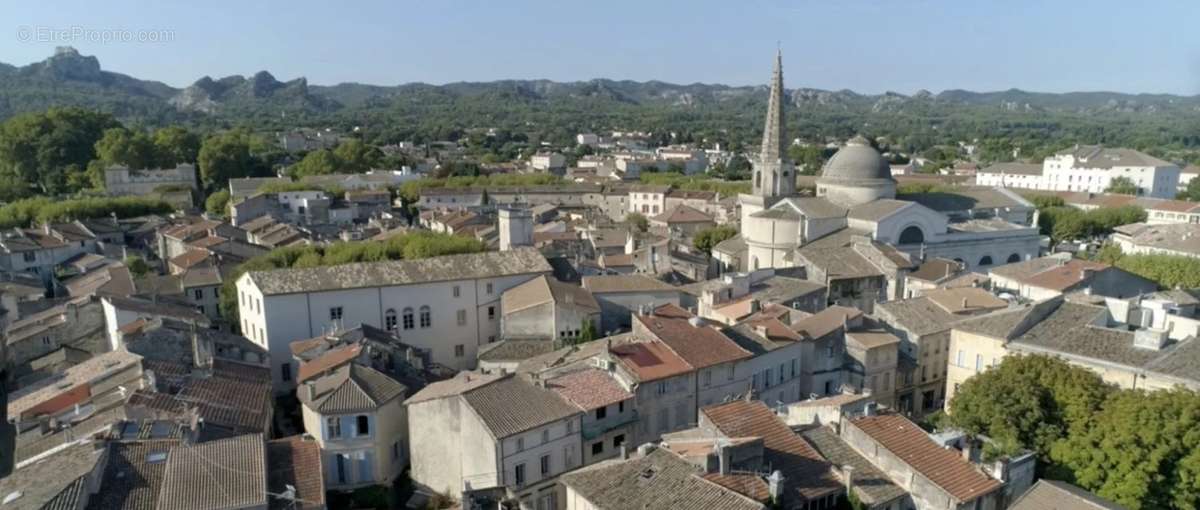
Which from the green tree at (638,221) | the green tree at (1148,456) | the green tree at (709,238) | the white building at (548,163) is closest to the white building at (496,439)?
the green tree at (1148,456)

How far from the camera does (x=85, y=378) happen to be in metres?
27.3

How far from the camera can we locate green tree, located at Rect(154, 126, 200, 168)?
97.8 metres

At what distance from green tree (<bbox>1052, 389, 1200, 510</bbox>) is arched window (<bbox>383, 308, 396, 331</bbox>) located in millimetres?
26871

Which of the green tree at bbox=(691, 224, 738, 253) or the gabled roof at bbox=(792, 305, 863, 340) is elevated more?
the gabled roof at bbox=(792, 305, 863, 340)

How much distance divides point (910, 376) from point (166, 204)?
221 feet

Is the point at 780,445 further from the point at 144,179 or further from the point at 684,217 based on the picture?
the point at 144,179

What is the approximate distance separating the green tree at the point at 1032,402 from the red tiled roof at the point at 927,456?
2.66 metres

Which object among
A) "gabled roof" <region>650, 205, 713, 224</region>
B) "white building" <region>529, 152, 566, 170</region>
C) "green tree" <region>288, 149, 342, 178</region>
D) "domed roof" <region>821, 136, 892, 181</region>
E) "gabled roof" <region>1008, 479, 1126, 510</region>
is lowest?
"gabled roof" <region>650, 205, 713, 224</region>

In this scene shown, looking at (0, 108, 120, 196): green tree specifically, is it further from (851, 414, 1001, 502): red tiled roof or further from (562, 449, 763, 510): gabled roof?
(851, 414, 1001, 502): red tiled roof

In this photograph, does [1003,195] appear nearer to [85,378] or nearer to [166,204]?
[85,378]

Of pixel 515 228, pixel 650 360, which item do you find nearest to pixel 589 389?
pixel 650 360

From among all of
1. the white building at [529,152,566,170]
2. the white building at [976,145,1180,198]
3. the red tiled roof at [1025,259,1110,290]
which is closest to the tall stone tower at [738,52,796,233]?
the red tiled roof at [1025,259,1110,290]

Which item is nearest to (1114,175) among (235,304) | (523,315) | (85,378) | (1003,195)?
(1003,195)

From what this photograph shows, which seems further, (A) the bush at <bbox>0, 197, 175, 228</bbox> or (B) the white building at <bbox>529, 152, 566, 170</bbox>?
(B) the white building at <bbox>529, 152, 566, 170</bbox>
